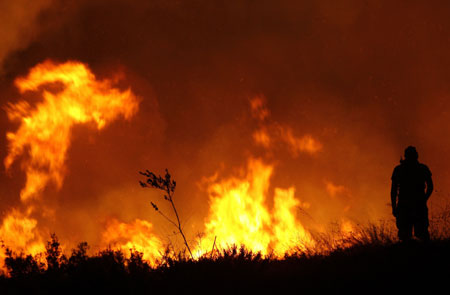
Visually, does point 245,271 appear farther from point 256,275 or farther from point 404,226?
point 404,226

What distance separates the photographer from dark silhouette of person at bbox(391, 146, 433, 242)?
7922 millimetres

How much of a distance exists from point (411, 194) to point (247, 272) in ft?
13.7

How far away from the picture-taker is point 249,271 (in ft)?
21.0

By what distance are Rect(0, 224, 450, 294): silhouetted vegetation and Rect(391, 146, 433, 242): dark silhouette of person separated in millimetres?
388

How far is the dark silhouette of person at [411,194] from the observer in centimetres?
792

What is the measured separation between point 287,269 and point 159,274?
219 centimetres

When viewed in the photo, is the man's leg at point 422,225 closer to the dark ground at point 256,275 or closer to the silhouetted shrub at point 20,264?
the dark ground at point 256,275

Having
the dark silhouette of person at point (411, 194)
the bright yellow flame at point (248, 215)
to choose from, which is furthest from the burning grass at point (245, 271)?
the bright yellow flame at point (248, 215)

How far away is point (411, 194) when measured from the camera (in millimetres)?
8195

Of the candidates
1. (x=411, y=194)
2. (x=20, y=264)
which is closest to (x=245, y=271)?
(x=411, y=194)

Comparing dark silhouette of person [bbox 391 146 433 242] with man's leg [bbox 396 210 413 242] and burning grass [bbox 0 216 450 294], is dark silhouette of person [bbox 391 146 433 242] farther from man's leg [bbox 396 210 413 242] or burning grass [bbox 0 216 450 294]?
burning grass [bbox 0 216 450 294]

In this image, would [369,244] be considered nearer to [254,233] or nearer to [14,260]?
[14,260]

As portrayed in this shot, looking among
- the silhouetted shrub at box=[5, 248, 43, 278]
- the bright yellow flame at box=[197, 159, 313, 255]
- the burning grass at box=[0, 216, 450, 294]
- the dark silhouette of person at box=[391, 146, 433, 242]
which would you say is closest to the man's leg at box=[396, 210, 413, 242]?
the dark silhouette of person at box=[391, 146, 433, 242]

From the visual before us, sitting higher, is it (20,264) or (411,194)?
(411,194)
